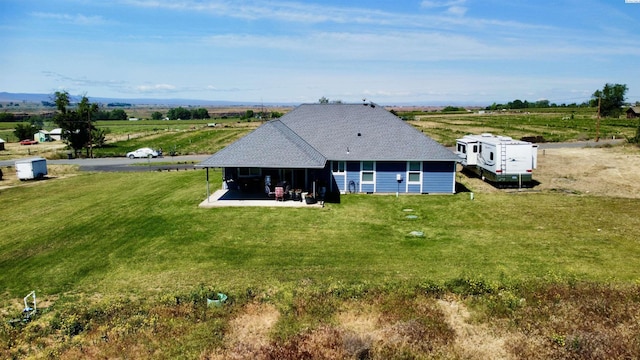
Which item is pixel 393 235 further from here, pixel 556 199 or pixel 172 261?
pixel 556 199

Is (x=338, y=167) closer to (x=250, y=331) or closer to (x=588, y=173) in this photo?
(x=250, y=331)

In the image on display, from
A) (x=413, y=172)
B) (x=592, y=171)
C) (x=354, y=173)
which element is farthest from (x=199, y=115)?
(x=592, y=171)

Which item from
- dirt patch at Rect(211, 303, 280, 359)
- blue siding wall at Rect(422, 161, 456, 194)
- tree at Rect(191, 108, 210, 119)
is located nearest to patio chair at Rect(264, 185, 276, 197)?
blue siding wall at Rect(422, 161, 456, 194)

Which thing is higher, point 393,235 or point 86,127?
point 86,127

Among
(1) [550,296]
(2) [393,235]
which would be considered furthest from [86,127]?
(1) [550,296]

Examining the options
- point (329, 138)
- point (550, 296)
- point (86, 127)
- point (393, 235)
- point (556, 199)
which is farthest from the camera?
point (86, 127)

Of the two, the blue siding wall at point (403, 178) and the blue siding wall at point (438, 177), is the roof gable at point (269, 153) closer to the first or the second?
the blue siding wall at point (403, 178)
